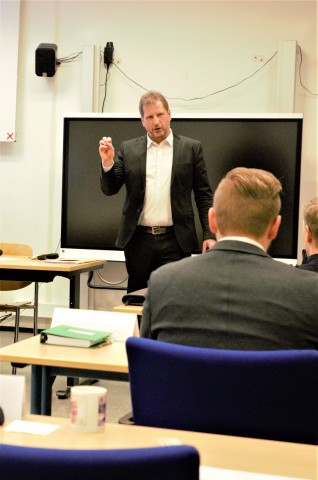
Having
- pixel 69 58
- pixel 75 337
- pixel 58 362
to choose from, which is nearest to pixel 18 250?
pixel 69 58

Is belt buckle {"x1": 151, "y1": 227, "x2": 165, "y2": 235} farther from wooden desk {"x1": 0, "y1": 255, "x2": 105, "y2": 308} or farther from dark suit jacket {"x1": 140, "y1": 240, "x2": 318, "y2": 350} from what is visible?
dark suit jacket {"x1": 140, "y1": 240, "x2": 318, "y2": 350}

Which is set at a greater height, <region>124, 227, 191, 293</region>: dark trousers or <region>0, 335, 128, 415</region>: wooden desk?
<region>124, 227, 191, 293</region>: dark trousers

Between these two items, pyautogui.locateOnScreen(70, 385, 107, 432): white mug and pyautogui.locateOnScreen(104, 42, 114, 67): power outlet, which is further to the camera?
pyautogui.locateOnScreen(104, 42, 114, 67): power outlet

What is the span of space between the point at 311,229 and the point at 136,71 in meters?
3.49

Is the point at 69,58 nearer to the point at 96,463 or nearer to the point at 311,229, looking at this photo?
the point at 311,229

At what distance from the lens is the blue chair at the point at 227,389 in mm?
1212

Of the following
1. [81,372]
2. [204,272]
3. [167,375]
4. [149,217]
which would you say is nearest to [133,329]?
[81,372]

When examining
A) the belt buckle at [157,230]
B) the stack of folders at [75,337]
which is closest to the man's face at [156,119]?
the belt buckle at [157,230]

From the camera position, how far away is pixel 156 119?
3672mm

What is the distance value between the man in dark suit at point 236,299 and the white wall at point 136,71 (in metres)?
3.88

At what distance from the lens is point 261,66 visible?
532cm

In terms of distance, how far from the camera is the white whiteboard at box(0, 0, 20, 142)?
573 cm

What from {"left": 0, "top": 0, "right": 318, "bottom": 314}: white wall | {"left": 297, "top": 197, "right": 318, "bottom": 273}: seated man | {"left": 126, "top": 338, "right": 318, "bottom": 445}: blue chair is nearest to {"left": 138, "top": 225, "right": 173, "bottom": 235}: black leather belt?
{"left": 297, "top": 197, "right": 318, "bottom": 273}: seated man

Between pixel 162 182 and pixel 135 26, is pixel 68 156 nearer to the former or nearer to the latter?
pixel 135 26
